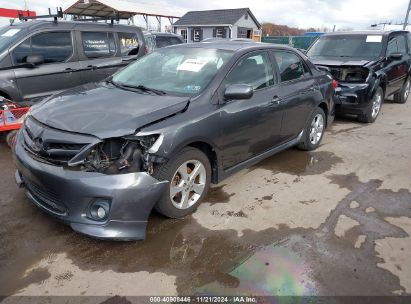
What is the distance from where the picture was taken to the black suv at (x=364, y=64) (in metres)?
6.83

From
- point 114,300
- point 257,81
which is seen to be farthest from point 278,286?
point 257,81

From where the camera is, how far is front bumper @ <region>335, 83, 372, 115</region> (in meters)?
6.74

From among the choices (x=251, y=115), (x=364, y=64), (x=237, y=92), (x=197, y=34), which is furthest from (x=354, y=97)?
(x=197, y=34)

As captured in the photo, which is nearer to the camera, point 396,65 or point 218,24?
point 396,65

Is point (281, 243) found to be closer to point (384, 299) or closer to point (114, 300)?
point (384, 299)

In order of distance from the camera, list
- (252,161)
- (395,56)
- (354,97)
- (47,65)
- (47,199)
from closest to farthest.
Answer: (47,199) < (252,161) < (47,65) < (354,97) < (395,56)

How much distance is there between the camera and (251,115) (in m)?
3.85

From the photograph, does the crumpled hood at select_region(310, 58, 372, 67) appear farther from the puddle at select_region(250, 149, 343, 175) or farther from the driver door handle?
the driver door handle

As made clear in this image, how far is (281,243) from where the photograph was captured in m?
3.06

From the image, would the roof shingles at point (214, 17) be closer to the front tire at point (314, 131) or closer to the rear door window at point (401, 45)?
the rear door window at point (401, 45)

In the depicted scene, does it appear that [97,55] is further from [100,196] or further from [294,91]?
[100,196]

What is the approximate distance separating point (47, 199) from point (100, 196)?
62cm

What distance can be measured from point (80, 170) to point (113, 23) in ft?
16.7

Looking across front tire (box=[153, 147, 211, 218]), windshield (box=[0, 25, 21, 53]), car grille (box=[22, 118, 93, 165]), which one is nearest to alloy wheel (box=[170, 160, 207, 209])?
front tire (box=[153, 147, 211, 218])
